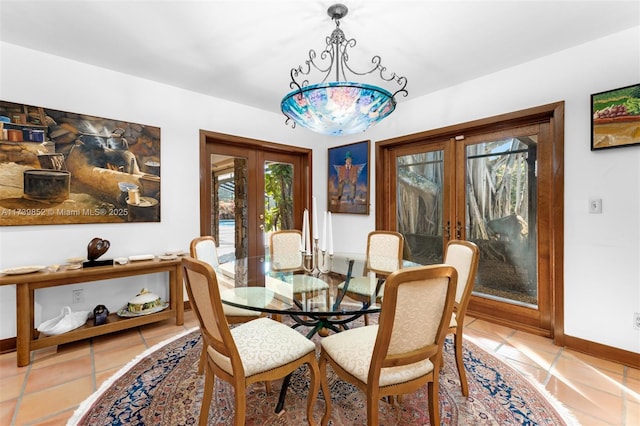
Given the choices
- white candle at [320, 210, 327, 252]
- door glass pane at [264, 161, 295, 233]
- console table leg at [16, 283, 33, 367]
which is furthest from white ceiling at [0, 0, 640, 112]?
console table leg at [16, 283, 33, 367]

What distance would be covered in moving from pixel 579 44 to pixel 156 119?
3997 millimetres

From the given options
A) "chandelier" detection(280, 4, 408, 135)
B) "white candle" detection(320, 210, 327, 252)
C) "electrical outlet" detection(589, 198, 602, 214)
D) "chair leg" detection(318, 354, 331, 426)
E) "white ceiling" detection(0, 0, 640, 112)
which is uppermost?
"white ceiling" detection(0, 0, 640, 112)

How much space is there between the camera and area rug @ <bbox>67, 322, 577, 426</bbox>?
1.61m

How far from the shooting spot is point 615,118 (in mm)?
2227

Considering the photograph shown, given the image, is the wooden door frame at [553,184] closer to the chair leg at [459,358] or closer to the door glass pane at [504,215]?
the door glass pane at [504,215]

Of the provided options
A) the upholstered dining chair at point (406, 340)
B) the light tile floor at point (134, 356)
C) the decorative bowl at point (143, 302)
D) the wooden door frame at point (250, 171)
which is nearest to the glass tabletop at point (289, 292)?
the upholstered dining chair at point (406, 340)

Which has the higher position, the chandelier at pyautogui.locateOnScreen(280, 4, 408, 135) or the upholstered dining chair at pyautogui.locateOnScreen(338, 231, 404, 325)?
the chandelier at pyautogui.locateOnScreen(280, 4, 408, 135)

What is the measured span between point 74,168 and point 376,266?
286 centimetres

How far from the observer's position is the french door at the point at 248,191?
367cm

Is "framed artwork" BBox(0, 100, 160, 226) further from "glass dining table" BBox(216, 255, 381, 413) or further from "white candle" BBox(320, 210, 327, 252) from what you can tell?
"white candle" BBox(320, 210, 327, 252)

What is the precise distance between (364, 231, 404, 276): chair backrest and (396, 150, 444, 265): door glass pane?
879 mm

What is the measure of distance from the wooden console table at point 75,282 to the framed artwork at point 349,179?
242 centimetres

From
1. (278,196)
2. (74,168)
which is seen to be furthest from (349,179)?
(74,168)

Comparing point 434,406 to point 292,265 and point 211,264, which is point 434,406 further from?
point 211,264
